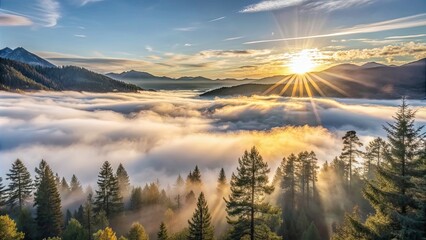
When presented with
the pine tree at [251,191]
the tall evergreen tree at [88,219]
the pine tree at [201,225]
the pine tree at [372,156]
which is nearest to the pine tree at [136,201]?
the tall evergreen tree at [88,219]

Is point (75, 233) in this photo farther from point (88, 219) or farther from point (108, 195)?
point (108, 195)

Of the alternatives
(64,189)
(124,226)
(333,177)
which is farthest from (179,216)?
(64,189)

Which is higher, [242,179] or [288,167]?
[242,179]

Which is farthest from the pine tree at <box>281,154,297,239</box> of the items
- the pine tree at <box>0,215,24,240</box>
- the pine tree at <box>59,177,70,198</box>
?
the pine tree at <box>59,177,70,198</box>

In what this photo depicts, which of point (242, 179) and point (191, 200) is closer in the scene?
point (242, 179)

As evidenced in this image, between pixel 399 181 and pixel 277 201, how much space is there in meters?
41.1

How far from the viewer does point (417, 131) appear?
564 inches

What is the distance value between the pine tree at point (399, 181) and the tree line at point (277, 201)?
0.04 m

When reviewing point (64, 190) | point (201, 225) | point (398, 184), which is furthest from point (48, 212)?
point (398, 184)

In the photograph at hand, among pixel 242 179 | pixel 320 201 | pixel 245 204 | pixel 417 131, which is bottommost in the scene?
pixel 320 201

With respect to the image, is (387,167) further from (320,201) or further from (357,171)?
(357,171)

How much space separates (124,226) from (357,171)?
134 ft

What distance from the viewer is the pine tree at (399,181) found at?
13664 millimetres

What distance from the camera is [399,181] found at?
14.1m
